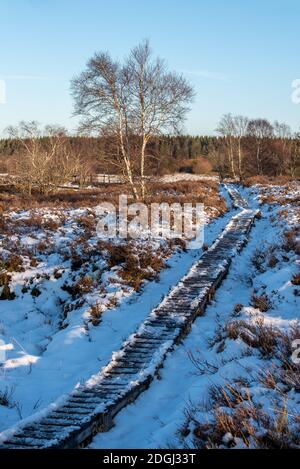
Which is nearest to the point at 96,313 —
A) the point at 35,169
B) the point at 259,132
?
the point at 35,169

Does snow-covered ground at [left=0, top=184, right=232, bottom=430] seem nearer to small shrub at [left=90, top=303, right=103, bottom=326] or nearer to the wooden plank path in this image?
small shrub at [left=90, top=303, right=103, bottom=326]

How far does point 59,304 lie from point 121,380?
5.10m

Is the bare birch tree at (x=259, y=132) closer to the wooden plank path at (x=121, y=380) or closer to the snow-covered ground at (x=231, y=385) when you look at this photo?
the wooden plank path at (x=121, y=380)

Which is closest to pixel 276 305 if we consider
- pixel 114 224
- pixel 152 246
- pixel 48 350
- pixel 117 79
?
pixel 48 350

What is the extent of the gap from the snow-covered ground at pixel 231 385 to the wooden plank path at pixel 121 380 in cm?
20

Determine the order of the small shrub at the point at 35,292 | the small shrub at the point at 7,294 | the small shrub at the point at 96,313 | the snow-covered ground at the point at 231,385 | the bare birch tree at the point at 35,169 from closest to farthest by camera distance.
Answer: the snow-covered ground at the point at 231,385
the small shrub at the point at 96,313
the small shrub at the point at 7,294
the small shrub at the point at 35,292
the bare birch tree at the point at 35,169

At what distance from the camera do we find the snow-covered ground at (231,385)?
15.3 ft

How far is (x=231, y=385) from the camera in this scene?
5.80 metres

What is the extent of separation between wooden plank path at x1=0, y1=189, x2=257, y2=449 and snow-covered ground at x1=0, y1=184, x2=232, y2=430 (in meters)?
0.47

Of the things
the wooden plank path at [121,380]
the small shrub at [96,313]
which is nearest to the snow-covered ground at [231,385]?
the wooden plank path at [121,380]

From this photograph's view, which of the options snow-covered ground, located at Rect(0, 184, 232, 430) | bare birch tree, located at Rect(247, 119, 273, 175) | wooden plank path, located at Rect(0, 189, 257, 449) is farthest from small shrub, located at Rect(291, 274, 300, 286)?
bare birch tree, located at Rect(247, 119, 273, 175)

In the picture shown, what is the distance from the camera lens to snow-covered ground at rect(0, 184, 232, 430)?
24.0 feet
